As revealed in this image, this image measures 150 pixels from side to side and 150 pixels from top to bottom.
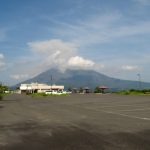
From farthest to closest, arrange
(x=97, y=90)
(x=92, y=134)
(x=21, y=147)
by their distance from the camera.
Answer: (x=97, y=90) → (x=92, y=134) → (x=21, y=147)

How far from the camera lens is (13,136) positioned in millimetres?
12742

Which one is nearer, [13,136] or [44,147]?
[44,147]

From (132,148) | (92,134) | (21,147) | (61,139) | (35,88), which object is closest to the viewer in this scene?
(132,148)

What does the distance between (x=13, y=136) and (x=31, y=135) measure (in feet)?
2.31

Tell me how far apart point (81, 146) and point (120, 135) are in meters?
2.57

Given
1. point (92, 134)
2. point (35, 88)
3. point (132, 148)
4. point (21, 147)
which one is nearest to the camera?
point (132, 148)

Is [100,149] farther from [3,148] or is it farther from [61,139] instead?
[3,148]

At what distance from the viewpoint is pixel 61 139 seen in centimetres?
1154

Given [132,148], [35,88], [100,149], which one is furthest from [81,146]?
[35,88]

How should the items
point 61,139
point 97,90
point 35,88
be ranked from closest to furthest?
point 61,139 < point 97,90 < point 35,88

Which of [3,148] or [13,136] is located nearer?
[3,148]

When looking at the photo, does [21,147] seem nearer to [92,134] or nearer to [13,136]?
[13,136]

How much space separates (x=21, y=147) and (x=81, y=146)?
1913 mm

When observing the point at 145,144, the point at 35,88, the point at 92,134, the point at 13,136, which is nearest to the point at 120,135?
the point at 92,134
